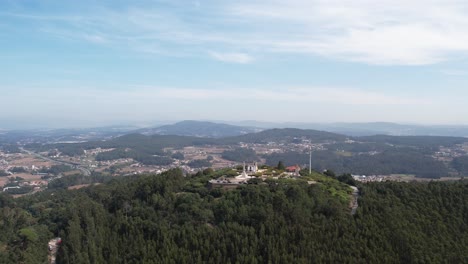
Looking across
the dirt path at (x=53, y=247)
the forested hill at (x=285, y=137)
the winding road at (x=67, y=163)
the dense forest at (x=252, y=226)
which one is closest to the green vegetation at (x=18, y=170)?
the winding road at (x=67, y=163)

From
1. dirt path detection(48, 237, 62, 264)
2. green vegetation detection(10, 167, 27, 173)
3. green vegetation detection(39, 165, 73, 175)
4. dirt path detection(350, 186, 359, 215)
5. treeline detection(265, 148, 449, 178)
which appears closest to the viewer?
dirt path detection(48, 237, 62, 264)

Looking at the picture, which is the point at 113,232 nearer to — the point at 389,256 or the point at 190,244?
the point at 190,244

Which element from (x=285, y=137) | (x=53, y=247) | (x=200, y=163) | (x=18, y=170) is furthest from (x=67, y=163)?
(x=53, y=247)

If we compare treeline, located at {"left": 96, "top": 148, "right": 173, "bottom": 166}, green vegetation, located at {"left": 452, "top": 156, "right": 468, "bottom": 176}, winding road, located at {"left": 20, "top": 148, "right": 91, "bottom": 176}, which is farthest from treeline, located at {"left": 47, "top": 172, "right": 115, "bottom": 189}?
green vegetation, located at {"left": 452, "top": 156, "right": 468, "bottom": 176}

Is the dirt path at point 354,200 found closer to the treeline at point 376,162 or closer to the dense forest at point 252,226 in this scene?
the dense forest at point 252,226

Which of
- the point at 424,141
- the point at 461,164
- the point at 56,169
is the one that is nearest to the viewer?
the point at 461,164

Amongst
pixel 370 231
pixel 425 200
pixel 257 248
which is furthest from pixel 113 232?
pixel 425 200

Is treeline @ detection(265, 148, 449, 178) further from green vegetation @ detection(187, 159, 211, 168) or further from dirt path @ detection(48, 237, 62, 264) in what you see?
dirt path @ detection(48, 237, 62, 264)

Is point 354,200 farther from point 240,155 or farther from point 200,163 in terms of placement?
point 240,155
